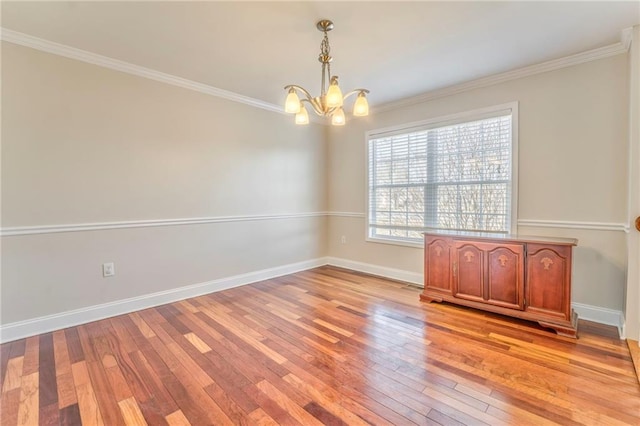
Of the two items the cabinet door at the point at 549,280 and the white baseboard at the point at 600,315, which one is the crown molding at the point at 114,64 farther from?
the white baseboard at the point at 600,315

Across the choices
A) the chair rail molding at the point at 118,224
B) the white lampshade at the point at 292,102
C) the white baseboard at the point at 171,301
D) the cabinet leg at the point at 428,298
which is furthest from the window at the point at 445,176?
the white lampshade at the point at 292,102

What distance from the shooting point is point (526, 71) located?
3.00m

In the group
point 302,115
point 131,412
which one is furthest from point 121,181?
point 131,412

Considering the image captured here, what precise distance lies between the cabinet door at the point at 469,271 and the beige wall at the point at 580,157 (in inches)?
25.7

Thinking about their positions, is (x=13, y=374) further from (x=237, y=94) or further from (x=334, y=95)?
(x=237, y=94)

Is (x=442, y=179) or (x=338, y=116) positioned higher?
(x=338, y=116)

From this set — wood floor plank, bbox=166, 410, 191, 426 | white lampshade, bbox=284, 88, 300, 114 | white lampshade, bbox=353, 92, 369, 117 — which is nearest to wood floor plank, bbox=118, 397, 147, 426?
wood floor plank, bbox=166, 410, 191, 426

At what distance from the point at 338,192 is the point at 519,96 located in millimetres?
2688

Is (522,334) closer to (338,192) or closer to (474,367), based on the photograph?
Result: (474,367)

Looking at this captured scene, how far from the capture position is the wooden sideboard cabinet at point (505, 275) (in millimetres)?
2496

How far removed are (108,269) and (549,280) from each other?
4068mm

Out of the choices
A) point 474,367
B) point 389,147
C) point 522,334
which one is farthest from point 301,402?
point 389,147

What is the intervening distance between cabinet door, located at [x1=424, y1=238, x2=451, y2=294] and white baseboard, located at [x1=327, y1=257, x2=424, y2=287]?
0.59 metres

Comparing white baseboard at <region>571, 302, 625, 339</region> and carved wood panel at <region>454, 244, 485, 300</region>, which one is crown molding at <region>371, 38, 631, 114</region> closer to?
carved wood panel at <region>454, 244, 485, 300</region>
